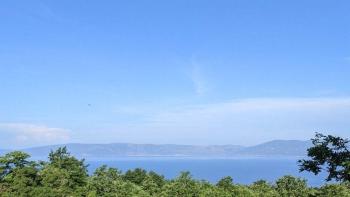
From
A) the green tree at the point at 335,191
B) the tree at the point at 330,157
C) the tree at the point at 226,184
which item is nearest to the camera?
the tree at the point at 330,157

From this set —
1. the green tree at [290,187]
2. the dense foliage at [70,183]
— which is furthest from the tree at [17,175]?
the green tree at [290,187]

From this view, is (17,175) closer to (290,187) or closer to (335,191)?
(335,191)

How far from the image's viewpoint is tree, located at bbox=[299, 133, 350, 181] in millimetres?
17156

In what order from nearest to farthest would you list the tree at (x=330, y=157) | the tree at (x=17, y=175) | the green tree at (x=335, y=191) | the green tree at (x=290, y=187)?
1. the tree at (x=330, y=157)
2. the tree at (x=17, y=175)
3. the green tree at (x=335, y=191)
4. the green tree at (x=290, y=187)

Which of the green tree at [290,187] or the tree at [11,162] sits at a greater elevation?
the tree at [11,162]

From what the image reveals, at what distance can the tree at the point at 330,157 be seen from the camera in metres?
17.2

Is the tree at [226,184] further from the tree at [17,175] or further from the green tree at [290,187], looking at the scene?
the tree at [17,175]

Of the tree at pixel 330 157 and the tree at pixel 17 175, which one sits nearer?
the tree at pixel 330 157

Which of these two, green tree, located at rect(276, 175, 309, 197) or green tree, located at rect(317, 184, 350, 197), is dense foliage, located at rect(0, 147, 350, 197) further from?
green tree, located at rect(276, 175, 309, 197)

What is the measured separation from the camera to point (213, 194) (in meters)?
47.0

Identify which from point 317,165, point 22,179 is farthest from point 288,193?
point 317,165

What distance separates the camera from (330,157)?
1744cm

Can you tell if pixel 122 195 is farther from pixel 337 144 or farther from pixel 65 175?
pixel 337 144

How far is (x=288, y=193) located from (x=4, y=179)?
132 ft
